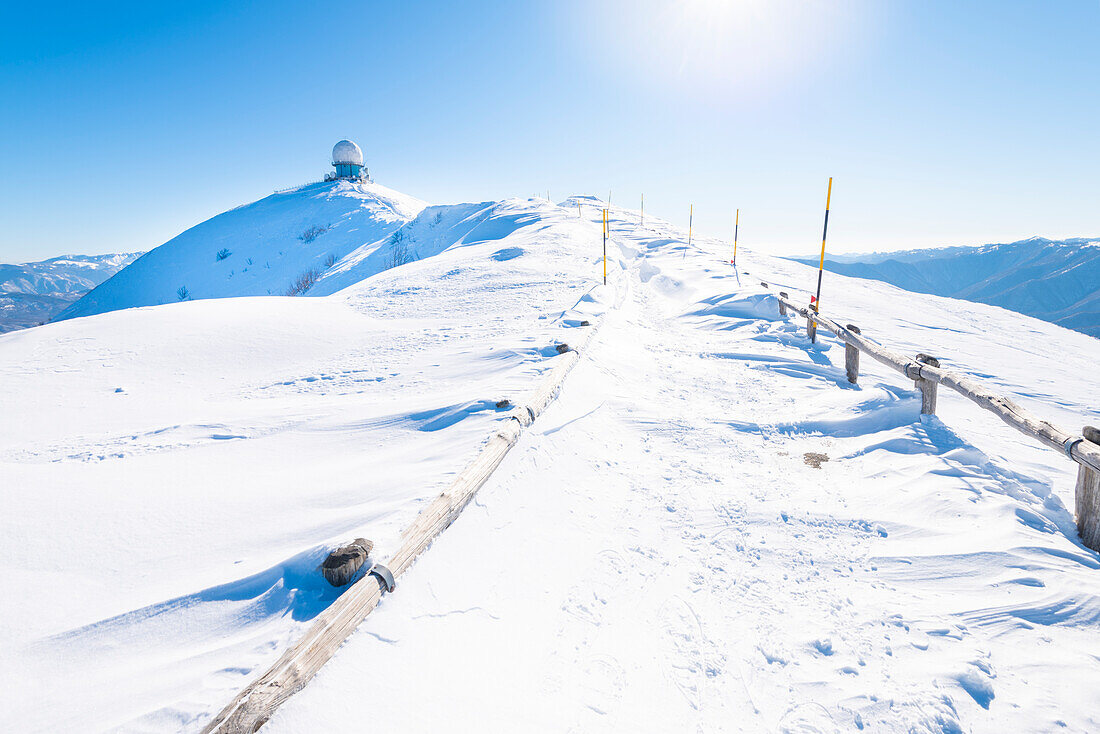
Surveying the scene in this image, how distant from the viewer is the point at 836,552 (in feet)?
14.0

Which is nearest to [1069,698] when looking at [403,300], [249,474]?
[249,474]

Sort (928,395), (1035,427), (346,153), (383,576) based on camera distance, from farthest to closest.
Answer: (346,153), (928,395), (1035,427), (383,576)

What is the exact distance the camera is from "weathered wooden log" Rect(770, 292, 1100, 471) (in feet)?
13.5

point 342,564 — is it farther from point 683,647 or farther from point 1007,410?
point 1007,410

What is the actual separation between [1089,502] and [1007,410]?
1203 mm

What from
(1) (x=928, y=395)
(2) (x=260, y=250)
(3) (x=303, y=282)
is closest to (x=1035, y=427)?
(1) (x=928, y=395)

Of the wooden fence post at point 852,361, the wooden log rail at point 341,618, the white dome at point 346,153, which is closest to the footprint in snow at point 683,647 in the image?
the wooden log rail at point 341,618

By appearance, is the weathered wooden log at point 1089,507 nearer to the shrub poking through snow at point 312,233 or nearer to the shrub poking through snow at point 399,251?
the shrub poking through snow at point 399,251

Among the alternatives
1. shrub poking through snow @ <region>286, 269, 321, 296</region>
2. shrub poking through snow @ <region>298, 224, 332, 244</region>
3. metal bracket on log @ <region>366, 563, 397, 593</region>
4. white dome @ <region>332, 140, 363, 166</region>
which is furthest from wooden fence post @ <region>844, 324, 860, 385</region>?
white dome @ <region>332, 140, 363, 166</region>

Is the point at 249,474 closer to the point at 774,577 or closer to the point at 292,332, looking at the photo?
the point at 774,577

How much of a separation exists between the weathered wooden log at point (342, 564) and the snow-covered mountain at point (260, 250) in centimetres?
4886

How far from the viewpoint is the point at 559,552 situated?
4.26 m

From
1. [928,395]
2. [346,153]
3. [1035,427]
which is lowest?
[928,395]

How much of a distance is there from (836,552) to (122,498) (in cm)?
726
